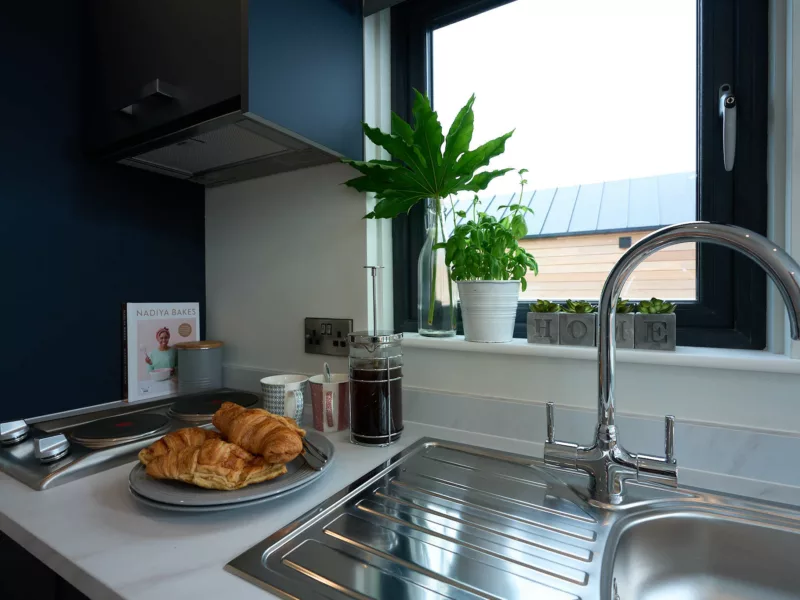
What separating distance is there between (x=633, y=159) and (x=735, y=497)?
73 cm

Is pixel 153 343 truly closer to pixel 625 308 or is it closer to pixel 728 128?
pixel 625 308

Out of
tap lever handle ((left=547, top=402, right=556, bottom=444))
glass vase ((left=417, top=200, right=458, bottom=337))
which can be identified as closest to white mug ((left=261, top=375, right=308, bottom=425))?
glass vase ((left=417, top=200, right=458, bottom=337))

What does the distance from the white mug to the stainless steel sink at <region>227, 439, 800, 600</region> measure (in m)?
0.33

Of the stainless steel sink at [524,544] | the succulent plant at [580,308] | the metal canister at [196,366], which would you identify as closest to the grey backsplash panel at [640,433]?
the stainless steel sink at [524,544]

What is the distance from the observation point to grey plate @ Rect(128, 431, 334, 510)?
0.64m

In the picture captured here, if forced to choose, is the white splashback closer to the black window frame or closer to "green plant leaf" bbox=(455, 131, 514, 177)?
"green plant leaf" bbox=(455, 131, 514, 177)

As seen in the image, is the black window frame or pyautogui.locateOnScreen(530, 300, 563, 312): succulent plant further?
pyautogui.locateOnScreen(530, 300, 563, 312): succulent plant

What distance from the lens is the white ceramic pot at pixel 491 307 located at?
997 mm

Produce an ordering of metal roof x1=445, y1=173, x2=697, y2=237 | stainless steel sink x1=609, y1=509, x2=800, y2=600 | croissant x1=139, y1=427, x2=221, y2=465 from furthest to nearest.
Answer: metal roof x1=445, y1=173, x2=697, y2=237 → croissant x1=139, y1=427, x2=221, y2=465 → stainless steel sink x1=609, y1=509, x2=800, y2=600

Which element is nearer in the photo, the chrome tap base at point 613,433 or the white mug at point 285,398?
the chrome tap base at point 613,433

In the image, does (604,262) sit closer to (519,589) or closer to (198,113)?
(519,589)

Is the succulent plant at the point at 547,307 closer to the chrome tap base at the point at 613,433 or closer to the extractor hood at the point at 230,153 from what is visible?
the chrome tap base at the point at 613,433

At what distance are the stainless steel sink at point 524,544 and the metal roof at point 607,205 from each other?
586mm

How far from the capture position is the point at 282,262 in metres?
1.34
